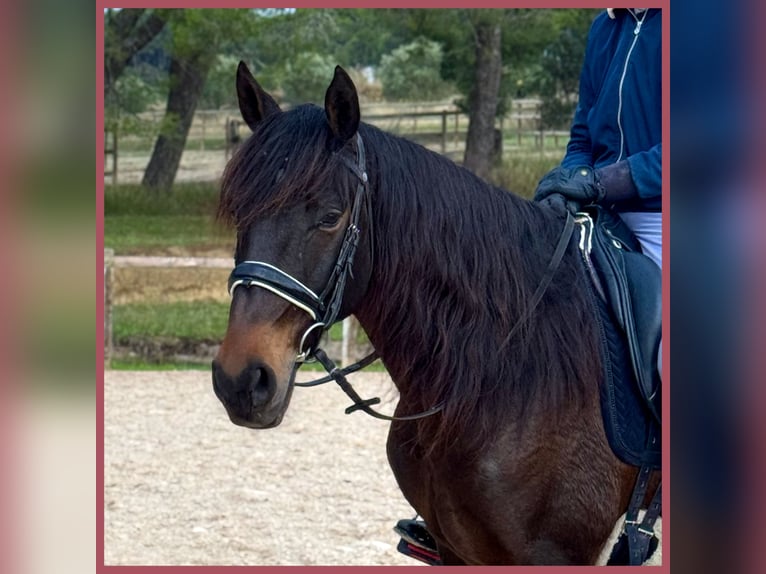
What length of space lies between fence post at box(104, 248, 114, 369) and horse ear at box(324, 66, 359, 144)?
707 cm

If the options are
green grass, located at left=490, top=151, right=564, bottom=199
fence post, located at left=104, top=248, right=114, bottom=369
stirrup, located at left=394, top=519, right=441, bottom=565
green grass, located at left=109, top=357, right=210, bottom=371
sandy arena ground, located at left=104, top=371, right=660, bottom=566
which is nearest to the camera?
stirrup, located at left=394, top=519, right=441, bottom=565

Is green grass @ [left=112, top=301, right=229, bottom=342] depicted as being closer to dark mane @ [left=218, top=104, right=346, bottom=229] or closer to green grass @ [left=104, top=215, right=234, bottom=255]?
green grass @ [left=104, top=215, right=234, bottom=255]

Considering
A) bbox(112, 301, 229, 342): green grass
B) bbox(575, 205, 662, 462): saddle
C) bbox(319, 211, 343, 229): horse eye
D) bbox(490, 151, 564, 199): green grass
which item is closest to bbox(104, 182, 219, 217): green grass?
bbox(112, 301, 229, 342): green grass

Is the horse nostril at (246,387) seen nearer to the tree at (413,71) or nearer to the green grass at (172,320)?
the green grass at (172,320)

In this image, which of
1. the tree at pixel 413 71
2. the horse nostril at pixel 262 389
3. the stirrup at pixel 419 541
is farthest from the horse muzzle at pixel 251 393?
the tree at pixel 413 71

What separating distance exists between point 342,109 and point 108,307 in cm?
729

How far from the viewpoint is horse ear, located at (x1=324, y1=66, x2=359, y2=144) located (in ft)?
6.66

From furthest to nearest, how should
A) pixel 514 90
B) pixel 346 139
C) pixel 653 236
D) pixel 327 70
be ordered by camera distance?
pixel 514 90 < pixel 327 70 < pixel 653 236 < pixel 346 139

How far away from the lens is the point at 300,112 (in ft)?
6.99

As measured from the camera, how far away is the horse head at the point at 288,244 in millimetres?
1926

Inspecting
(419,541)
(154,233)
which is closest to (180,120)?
(154,233)
